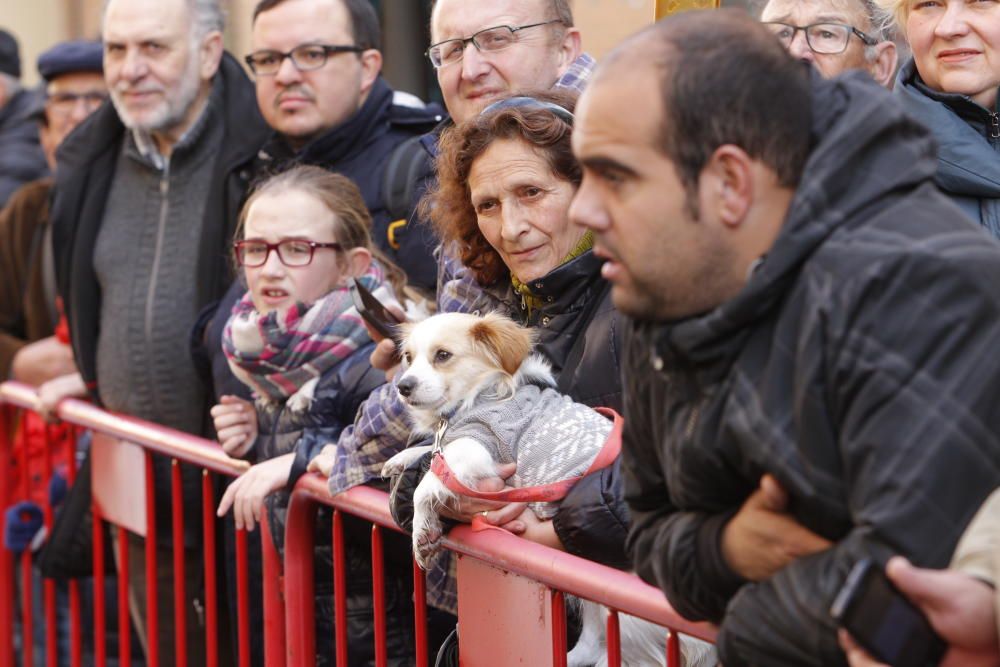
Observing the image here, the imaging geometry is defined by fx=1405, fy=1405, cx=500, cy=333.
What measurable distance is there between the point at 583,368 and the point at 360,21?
2363mm

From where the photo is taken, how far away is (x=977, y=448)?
1674 millimetres

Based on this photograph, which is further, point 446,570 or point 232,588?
point 232,588

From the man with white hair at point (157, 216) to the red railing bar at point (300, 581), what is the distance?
1.11m

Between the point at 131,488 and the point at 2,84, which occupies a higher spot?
the point at 2,84

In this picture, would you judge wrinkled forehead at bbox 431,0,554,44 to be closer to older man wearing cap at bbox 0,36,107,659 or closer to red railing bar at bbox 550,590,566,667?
red railing bar at bbox 550,590,566,667

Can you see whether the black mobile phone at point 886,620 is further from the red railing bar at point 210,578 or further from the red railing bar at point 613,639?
the red railing bar at point 210,578

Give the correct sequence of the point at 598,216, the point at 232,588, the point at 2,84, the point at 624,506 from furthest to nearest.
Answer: the point at 2,84 < the point at 232,588 < the point at 624,506 < the point at 598,216

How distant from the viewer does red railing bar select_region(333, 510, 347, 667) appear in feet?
11.5

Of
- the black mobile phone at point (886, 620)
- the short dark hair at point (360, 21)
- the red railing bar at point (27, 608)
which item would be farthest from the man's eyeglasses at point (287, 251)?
the black mobile phone at point (886, 620)

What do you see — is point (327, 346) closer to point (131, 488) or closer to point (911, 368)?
point (131, 488)

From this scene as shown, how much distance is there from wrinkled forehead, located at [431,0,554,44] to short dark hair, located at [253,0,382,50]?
90cm

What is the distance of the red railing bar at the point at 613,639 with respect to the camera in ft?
8.18

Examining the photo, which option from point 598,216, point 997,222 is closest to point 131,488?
point 997,222

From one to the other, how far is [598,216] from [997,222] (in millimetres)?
1701
